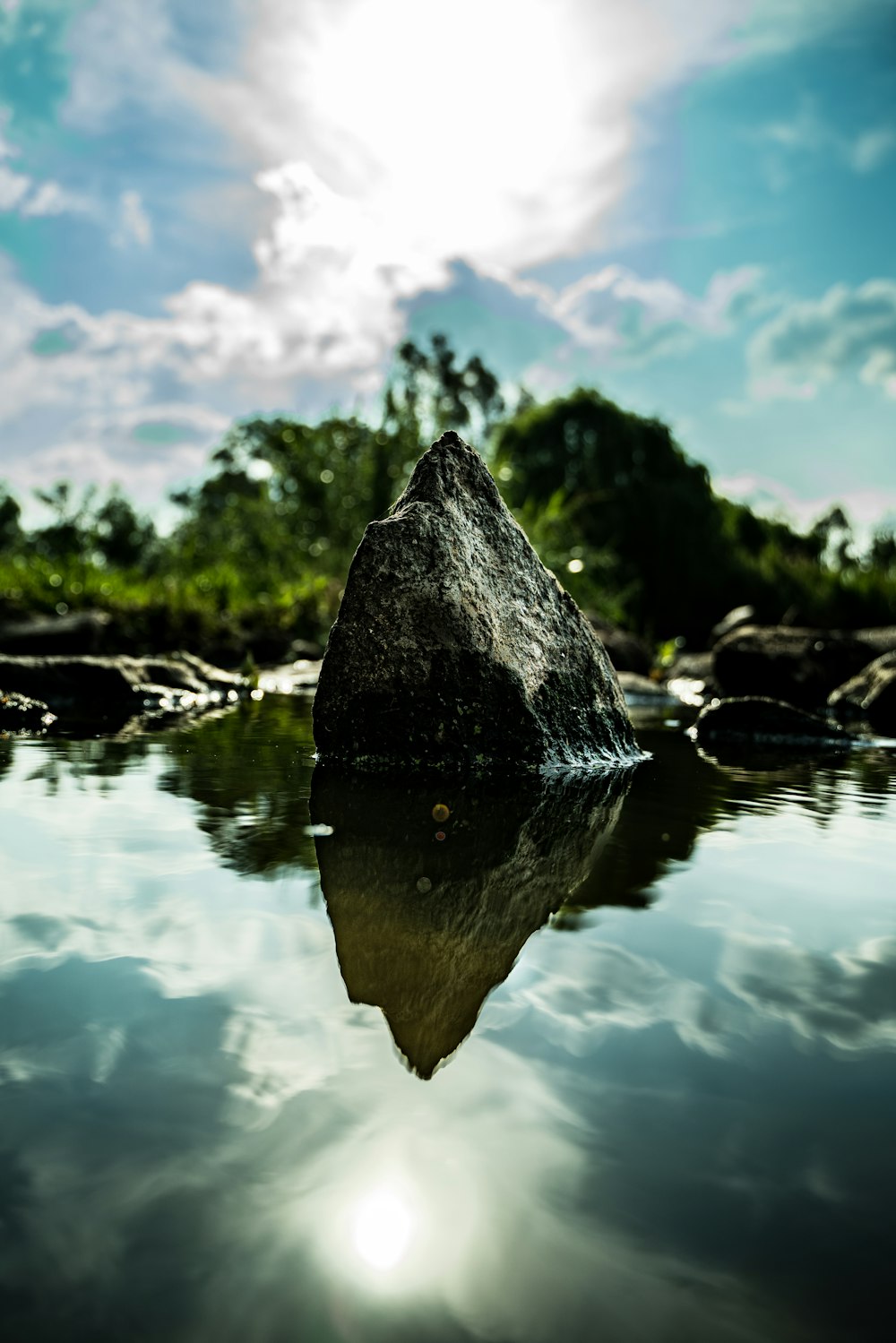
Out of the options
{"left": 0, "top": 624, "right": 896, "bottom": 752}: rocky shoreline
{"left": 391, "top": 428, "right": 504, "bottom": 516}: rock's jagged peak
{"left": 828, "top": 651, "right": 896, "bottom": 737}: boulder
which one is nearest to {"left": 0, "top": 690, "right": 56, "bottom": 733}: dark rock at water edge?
{"left": 0, "top": 624, "right": 896, "bottom": 752}: rocky shoreline

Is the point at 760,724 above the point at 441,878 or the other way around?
above

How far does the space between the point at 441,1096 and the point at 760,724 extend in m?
5.70

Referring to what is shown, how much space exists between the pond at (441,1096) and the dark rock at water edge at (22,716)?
11.2 ft

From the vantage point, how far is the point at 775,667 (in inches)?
390

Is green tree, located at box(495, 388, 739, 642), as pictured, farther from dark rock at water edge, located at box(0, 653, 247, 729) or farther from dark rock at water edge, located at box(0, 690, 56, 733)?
dark rock at water edge, located at box(0, 690, 56, 733)

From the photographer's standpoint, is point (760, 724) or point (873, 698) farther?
point (873, 698)

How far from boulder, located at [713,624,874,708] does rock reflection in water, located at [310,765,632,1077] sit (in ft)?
19.3

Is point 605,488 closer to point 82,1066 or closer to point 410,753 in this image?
point 410,753

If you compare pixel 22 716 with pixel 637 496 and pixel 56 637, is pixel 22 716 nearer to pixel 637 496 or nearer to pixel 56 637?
pixel 56 637

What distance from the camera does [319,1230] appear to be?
1.17 m

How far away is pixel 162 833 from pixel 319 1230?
2223mm

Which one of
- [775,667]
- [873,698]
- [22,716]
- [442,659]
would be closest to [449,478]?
[442,659]

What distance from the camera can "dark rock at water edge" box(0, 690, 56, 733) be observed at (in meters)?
6.12

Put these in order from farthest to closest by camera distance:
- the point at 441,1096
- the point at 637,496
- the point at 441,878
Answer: the point at 637,496 < the point at 441,878 < the point at 441,1096
